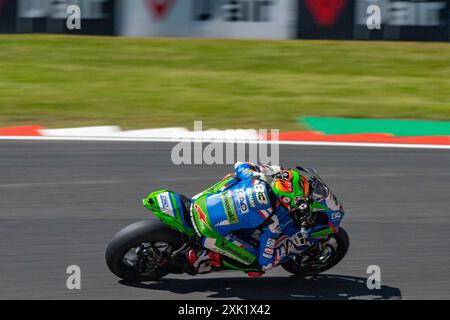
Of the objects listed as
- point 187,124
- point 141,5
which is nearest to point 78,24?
point 141,5

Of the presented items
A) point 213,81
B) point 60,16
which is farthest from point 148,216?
point 60,16

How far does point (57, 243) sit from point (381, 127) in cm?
577

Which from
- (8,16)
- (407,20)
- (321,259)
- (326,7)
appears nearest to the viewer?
(321,259)

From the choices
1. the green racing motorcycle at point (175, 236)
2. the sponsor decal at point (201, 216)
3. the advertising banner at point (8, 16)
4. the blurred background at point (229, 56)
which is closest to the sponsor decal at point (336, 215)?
the green racing motorcycle at point (175, 236)

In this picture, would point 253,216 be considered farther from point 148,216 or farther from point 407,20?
point 407,20

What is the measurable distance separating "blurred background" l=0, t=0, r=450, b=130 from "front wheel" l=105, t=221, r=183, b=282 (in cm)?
611

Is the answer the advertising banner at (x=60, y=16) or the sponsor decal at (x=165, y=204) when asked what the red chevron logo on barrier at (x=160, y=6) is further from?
the sponsor decal at (x=165, y=204)

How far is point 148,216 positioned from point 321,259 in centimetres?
220

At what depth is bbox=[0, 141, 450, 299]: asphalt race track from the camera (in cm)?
707

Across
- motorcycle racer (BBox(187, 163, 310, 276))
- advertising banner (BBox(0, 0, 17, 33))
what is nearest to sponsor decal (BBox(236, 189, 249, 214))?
motorcycle racer (BBox(187, 163, 310, 276))

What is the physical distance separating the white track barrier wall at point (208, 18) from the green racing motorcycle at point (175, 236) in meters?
9.71

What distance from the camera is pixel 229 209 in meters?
6.64

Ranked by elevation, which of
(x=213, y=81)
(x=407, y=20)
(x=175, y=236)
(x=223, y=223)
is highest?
(x=407, y=20)

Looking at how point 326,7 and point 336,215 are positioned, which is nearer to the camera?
point 336,215
